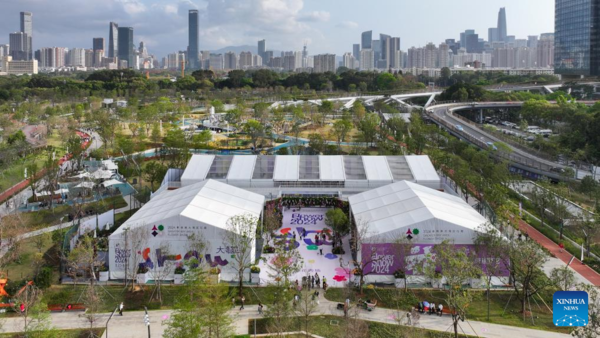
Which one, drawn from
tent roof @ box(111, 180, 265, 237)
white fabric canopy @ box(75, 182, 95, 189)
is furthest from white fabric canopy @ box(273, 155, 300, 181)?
white fabric canopy @ box(75, 182, 95, 189)

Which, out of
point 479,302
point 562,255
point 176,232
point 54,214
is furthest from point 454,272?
point 54,214

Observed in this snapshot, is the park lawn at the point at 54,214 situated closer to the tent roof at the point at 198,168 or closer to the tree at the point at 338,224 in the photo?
the tent roof at the point at 198,168

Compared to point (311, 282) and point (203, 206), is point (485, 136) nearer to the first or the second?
point (203, 206)

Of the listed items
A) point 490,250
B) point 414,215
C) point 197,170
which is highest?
point 197,170

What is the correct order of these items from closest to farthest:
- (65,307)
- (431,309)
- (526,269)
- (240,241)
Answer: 1. (431,309)
2. (65,307)
3. (526,269)
4. (240,241)

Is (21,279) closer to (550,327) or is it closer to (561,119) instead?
(550,327)

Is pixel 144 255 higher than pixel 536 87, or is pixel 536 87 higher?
pixel 536 87

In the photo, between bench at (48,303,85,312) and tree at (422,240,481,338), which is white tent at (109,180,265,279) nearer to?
bench at (48,303,85,312)

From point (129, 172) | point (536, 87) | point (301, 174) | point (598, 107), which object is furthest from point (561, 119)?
point (129, 172)
